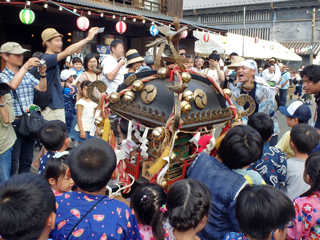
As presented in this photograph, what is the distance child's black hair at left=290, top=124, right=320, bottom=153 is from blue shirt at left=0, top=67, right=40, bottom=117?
9.34 feet

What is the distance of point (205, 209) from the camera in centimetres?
146

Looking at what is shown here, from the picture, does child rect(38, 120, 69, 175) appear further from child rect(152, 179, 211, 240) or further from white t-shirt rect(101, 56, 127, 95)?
white t-shirt rect(101, 56, 127, 95)

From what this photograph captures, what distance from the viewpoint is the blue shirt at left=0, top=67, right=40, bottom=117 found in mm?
3106

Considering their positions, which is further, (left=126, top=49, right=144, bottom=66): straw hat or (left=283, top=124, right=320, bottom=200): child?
(left=126, top=49, right=144, bottom=66): straw hat

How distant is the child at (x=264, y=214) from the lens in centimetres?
135

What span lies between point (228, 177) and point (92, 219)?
0.84 metres

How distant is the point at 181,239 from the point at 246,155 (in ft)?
2.10

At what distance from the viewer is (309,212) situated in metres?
1.65

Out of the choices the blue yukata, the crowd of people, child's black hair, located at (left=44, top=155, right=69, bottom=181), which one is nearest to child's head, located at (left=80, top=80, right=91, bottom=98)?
the crowd of people

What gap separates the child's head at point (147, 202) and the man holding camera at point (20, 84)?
1983 mm

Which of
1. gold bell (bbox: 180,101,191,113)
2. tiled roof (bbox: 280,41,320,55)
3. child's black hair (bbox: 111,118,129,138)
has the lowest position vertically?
child's black hair (bbox: 111,118,129,138)

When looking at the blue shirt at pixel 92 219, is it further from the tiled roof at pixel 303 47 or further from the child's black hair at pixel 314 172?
the tiled roof at pixel 303 47

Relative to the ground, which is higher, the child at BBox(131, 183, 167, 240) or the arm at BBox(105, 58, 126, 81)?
the arm at BBox(105, 58, 126, 81)

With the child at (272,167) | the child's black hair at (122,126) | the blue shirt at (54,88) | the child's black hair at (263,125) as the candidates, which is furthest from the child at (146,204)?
the blue shirt at (54,88)
